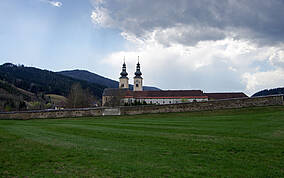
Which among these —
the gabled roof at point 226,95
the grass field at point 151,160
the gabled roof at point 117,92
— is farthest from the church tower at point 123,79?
the grass field at point 151,160

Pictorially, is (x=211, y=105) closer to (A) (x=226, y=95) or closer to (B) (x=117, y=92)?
(B) (x=117, y=92)

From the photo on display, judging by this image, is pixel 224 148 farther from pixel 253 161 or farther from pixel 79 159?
pixel 79 159

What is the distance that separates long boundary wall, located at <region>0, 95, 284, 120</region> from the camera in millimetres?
29625

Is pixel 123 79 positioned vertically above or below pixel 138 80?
above

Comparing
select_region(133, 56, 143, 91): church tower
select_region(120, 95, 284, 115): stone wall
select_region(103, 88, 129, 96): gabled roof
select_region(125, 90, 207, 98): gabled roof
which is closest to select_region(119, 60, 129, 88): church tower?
select_region(133, 56, 143, 91): church tower

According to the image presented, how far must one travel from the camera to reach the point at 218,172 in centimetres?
521

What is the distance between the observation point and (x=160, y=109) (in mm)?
33219

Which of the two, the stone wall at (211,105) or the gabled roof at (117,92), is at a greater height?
the gabled roof at (117,92)

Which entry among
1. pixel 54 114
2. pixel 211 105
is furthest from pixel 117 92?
pixel 211 105

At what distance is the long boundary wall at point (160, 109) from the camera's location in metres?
29.6

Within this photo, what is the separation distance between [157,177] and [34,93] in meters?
165

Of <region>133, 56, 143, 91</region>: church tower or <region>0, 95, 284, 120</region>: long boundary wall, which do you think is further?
<region>133, 56, 143, 91</region>: church tower

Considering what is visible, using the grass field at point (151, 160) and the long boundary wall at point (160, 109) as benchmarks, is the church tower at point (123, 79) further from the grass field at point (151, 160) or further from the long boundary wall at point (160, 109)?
the grass field at point (151, 160)

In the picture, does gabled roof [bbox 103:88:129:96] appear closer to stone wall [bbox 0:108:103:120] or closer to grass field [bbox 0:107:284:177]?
stone wall [bbox 0:108:103:120]
